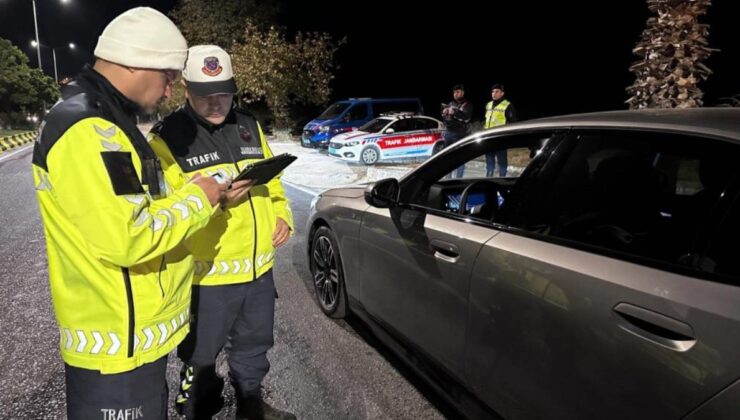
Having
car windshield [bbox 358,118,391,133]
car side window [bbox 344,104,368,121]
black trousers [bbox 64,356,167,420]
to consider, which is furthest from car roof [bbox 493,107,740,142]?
car side window [bbox 344,104,368,121]

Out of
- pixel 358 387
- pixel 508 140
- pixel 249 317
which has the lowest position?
pixel 358 387

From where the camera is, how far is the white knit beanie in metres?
1.45

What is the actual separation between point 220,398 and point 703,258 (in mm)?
2292

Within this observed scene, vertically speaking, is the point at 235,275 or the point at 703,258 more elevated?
the point at 703,258

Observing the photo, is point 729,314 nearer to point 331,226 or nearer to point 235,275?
point 235,275

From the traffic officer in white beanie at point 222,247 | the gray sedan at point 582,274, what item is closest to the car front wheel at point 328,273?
the gray sedan at point 582,274

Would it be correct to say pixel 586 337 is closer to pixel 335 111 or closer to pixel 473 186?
pixel 473 186

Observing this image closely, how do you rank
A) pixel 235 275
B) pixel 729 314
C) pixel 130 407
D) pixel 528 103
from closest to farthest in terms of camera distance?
pixel 729 314 → pixel 130 407 → pixel 235 275 → pixel 528 103

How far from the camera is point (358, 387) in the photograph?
2789 mm

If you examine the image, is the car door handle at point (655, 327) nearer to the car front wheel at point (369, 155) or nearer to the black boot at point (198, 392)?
the black boot at point (198, 392)

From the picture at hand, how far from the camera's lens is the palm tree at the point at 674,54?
6969mm

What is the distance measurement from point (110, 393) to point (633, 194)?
81.2 inches

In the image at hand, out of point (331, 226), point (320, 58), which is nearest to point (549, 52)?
point (320, 58)

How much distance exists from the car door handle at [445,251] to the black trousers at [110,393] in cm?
129
